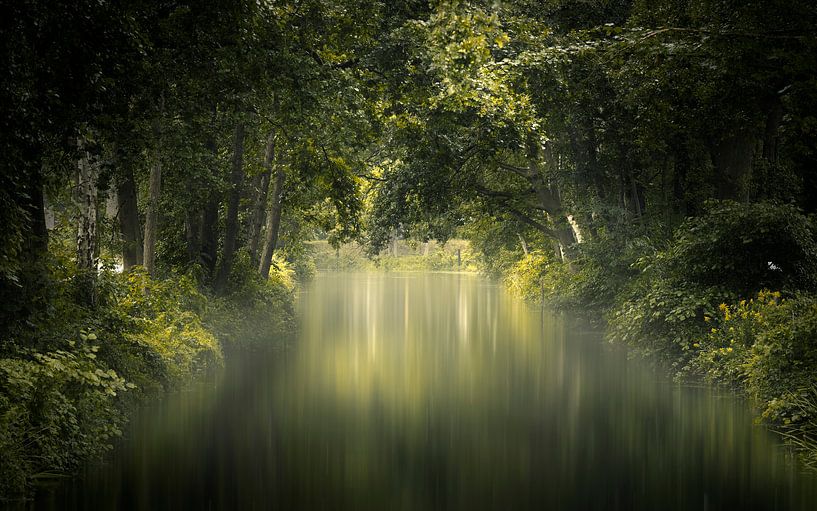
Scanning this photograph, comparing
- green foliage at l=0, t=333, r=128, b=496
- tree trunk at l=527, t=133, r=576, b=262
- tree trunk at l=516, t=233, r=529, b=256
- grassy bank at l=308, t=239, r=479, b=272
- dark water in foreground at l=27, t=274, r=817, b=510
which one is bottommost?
dark water in foreground at l=27, t=274, r=817, b=510

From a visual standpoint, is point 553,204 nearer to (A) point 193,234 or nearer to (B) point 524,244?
(B) point 524,244

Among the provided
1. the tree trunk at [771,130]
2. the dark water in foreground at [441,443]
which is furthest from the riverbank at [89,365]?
the tree trunk at [771,130]

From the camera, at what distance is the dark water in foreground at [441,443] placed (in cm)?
907

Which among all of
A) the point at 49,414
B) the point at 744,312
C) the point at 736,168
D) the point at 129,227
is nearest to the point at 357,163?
the point at 129,227

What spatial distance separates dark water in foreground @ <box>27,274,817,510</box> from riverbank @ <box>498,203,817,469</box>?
55 centimetres

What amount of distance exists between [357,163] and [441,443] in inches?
312

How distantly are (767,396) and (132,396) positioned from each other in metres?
→ 9.37

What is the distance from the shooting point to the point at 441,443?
1165 cm

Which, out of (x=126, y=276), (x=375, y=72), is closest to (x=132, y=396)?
(x=126, y=276)

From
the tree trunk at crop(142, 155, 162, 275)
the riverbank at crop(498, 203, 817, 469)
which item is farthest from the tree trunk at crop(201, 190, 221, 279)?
the riverbank at crop(498, 203, 817, 469)

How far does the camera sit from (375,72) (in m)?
17.2

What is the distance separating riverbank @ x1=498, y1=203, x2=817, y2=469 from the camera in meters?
11.7

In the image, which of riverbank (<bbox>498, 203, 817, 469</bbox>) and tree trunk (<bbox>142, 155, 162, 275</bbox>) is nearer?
riverbank (<bbox>498, 203, 817, 469</bbox>)

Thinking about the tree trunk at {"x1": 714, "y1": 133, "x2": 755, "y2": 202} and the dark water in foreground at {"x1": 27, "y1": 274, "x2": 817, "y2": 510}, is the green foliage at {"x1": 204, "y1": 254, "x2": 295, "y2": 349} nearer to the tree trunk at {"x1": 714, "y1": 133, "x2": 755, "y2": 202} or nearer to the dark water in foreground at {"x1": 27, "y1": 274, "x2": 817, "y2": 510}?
the dark water in foreground at {"x1": 27, "y1": 274, "x2": 817, "y2": 510}
